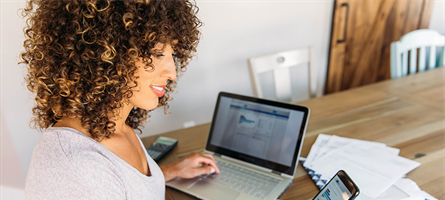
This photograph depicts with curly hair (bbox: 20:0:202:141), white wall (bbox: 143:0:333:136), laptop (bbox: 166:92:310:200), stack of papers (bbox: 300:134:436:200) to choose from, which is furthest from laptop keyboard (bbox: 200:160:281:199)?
white wall (bbox: 143:0:333:136)

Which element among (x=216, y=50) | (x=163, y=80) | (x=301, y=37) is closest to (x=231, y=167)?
(x=163, y=80)

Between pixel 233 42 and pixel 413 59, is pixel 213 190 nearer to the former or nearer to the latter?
pixel 233 42

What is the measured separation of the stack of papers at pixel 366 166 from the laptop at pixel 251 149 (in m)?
0.13

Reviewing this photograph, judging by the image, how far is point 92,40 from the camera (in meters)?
0.64

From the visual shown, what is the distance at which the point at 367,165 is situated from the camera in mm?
1059

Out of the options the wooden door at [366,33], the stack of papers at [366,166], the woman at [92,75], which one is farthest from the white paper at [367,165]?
the wooden door at [366,33]

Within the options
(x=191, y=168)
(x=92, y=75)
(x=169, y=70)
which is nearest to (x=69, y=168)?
(x=92, y=75)

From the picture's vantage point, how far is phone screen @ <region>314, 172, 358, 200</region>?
717 mm

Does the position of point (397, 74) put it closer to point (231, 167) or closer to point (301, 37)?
point (301, 37)

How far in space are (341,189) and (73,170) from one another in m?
0.60

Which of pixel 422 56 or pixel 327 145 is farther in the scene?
pixel 422 56

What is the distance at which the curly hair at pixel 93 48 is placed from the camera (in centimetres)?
63

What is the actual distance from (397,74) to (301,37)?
0.62m

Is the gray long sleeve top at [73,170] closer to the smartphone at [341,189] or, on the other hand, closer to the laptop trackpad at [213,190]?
the laptop trackpad at [213,190]
